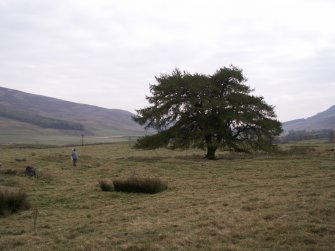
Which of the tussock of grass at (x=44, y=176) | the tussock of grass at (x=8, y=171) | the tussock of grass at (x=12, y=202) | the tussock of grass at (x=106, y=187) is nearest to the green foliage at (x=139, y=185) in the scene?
the tussock of grass at (x=106, y=187)

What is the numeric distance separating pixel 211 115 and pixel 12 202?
23.6 metres

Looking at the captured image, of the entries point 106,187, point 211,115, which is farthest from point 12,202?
point 211,115

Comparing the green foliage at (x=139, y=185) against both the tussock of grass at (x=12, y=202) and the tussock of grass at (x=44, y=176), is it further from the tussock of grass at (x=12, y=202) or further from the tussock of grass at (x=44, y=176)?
the tussock of grass at (x=44, y=176)

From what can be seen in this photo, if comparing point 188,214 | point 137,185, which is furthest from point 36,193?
point 188,214

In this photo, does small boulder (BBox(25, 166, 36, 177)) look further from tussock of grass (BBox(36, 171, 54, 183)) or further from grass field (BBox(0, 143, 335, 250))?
grass field (BBox(0, 143, 335, 250))

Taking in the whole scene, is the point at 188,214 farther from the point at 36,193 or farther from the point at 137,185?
the point at 36,193

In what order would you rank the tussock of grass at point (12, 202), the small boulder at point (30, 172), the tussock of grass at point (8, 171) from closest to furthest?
the tussock of grass at point (12, 202)
the small boulder at point (30, 172)
the tussock of grass at point (8, 171)

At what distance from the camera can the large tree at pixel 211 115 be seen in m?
34.7

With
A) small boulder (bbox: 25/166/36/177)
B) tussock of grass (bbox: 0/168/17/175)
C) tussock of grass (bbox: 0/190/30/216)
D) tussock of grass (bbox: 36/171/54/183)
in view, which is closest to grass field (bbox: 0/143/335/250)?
tussock of grass (bbox: 0/190/30/216)

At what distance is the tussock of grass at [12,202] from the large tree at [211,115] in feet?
72.1

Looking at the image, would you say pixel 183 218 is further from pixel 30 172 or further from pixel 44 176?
pixel 30 172

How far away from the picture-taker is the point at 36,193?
55.0 feet

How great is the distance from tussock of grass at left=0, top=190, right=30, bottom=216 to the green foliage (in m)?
4.50

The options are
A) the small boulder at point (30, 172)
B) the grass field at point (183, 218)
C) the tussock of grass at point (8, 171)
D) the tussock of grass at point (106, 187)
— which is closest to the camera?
the grass field at point (183, 218)
